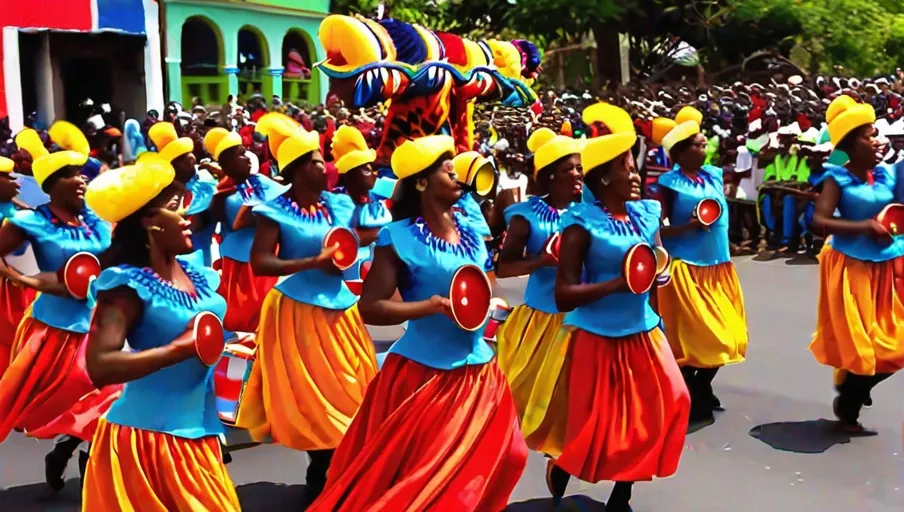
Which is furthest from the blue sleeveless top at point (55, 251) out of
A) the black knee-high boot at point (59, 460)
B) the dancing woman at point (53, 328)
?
the black knee-high boot at point (59, 460)

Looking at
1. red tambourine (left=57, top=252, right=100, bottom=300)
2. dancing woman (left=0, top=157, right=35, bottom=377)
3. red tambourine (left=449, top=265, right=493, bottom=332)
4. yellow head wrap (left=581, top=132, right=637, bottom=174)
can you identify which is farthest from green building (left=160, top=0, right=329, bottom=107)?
red tambourine (left=449, top=265, right=493, bottom=332)

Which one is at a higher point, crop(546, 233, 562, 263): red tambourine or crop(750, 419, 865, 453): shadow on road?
crop(546, 233, 562, 263): red tambourine

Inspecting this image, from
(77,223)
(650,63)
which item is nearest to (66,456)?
(77,223)

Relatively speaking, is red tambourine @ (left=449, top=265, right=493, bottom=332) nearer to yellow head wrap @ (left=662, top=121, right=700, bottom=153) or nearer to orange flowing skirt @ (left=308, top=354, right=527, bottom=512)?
orange flowing skirt @ (left=308, top=354, right=527, bottom=512)

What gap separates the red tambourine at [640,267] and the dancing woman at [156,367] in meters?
1.68

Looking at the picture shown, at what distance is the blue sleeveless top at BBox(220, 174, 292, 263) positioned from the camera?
682 cm

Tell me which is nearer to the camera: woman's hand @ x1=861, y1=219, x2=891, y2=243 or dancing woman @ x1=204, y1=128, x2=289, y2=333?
woman's hand @ x1=861, y1=219, x2=891, y2=243

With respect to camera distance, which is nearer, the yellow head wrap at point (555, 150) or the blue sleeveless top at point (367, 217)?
the yellow head wrap at point (555, 150)

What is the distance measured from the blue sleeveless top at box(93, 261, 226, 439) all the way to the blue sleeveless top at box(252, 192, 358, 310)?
5.42 ft

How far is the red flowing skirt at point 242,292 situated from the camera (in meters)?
7.11

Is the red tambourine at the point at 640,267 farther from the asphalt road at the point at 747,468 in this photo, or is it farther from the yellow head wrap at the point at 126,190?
the yellow head wrap at the point at 126,190

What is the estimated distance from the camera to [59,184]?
532 centimetres

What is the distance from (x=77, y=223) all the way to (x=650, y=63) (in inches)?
962

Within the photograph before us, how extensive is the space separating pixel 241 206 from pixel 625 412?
10.6ft
